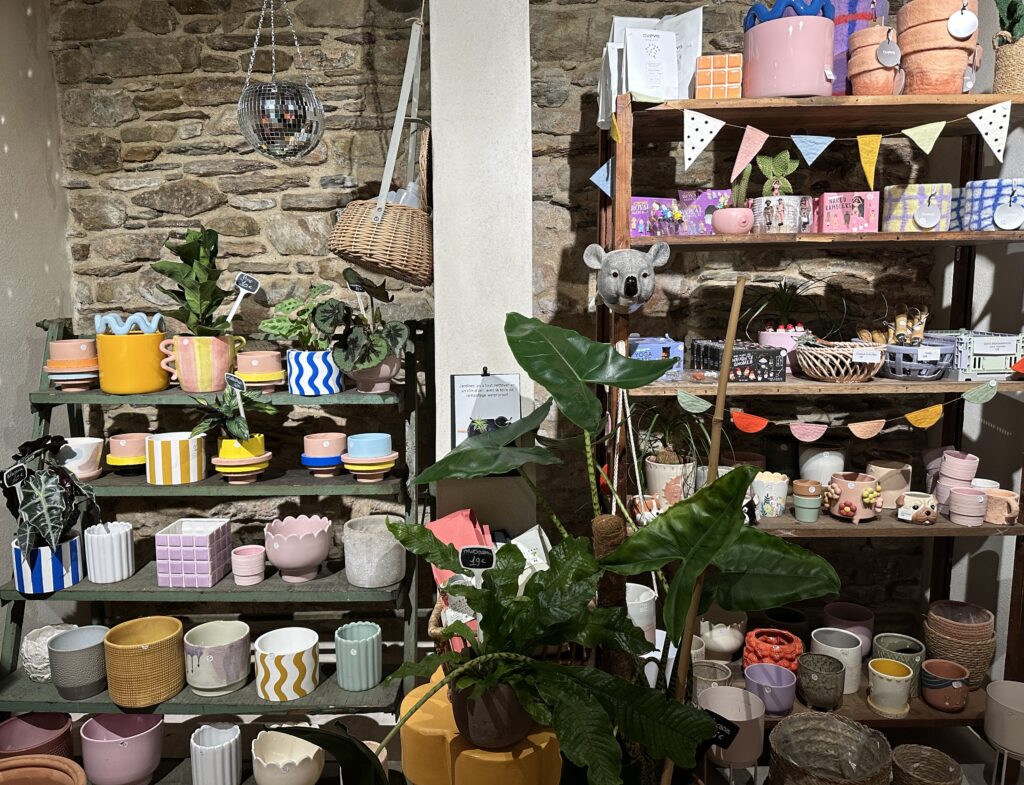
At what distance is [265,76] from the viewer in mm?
2695

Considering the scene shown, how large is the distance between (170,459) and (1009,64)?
2691mm

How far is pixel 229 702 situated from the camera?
212 cm

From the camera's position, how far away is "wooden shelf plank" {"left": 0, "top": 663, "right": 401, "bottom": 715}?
2105mm

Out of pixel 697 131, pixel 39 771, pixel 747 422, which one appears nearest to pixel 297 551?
pixel 39 771

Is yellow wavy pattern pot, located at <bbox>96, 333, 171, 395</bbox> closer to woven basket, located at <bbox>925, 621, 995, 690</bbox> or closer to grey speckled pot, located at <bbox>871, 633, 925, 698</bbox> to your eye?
grey speckled pot, located at <bbox>871, 633, 925, 698</bbox>

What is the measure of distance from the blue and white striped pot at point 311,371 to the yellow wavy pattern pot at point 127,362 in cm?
42

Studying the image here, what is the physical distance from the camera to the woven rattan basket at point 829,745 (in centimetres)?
173

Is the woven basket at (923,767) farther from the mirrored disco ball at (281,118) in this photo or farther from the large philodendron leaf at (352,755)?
the mirrored disco ball at (281,118)

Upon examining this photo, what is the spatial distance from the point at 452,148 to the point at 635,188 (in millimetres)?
808

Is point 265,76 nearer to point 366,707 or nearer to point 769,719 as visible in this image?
point 366,707

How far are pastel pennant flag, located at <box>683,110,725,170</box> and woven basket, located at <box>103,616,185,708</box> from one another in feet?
6.60

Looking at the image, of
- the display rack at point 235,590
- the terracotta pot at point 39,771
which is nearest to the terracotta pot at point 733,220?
the display rack at point 235,590

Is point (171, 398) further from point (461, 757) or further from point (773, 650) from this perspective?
point (773, 650)

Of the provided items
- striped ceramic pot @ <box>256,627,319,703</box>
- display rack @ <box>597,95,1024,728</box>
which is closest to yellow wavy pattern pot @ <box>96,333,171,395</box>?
striped ceramic pot @ <box>256,627,319,703</box>
